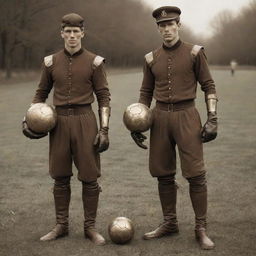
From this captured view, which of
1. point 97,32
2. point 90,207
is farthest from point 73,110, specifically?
point 97,32

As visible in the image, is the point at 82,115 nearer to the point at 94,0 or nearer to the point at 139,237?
the point at 139,237

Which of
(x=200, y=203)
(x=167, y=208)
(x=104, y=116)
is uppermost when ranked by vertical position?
(x=104, y=116)

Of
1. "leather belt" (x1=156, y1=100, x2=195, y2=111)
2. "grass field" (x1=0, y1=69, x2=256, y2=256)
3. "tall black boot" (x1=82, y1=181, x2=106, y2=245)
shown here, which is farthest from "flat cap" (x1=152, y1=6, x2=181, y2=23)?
"grass field" (x1=0, y1=69, x2=256, y2=256)

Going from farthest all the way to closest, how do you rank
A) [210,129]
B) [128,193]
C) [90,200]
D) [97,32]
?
[97,32] < [128,193] < [90,200] < [210,129]

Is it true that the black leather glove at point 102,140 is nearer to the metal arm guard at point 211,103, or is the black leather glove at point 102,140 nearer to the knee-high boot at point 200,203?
the knee-high boot at point 200,203

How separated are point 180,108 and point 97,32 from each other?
4677cm

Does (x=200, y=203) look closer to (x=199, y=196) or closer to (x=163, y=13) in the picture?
(x=199, y=196)

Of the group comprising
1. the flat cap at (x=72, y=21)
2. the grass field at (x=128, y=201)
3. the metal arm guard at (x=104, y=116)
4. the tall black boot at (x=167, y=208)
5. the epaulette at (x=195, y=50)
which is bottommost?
the grass field at (x=128, y=201)

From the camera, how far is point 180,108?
5188 mm

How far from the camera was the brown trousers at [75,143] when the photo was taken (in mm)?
5215

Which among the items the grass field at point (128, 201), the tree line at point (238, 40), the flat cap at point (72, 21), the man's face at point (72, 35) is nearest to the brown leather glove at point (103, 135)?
the man's face at point (72, 35)

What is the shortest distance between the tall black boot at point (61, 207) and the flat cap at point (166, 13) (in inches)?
76.2

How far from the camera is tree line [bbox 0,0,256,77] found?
38.5 m

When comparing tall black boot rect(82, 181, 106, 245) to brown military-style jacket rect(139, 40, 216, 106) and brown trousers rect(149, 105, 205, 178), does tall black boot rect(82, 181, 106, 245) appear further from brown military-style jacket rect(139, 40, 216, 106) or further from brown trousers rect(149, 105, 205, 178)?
brown military-style jacket rect(139, 40, 216, 106)
